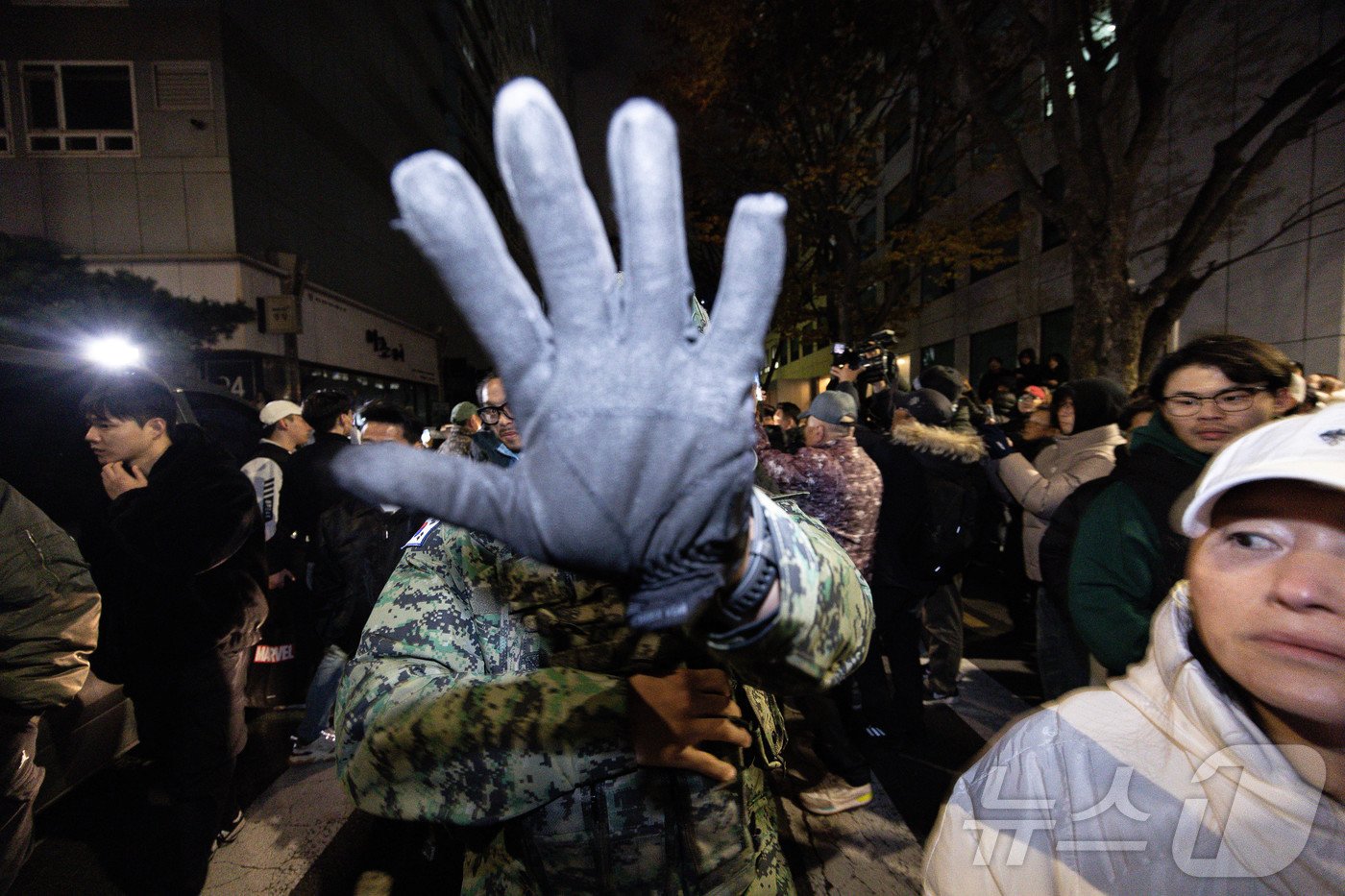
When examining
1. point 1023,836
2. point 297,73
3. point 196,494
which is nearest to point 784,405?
point 196,494

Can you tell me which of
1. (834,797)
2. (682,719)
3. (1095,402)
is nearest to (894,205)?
(1095,402)

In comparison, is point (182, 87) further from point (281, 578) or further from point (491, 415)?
point (491, 415)

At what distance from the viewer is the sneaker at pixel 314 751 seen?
3.70m

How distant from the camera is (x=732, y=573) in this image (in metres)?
0.86

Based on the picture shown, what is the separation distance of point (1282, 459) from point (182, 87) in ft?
57.6

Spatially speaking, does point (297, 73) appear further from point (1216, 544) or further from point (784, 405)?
point (1216, 544)

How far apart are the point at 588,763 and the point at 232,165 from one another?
52.4 feet

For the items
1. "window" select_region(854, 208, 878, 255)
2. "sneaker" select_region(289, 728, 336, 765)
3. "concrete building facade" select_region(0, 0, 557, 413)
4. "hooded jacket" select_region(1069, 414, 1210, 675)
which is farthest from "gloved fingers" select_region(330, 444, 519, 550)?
"window" select_region(854, 208, 878, 255)

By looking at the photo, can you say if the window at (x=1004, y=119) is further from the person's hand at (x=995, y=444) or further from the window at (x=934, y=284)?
the person's hand at (x=995, y=444)

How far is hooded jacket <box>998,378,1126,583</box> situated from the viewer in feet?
11.0

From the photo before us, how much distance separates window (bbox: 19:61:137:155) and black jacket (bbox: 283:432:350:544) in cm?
1387

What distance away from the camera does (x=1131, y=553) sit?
2016 millimetres

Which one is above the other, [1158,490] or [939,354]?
[939,354]

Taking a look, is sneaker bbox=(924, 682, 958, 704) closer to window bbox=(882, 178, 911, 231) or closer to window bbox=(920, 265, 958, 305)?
window bbox=(920, 265, 958, 305)
